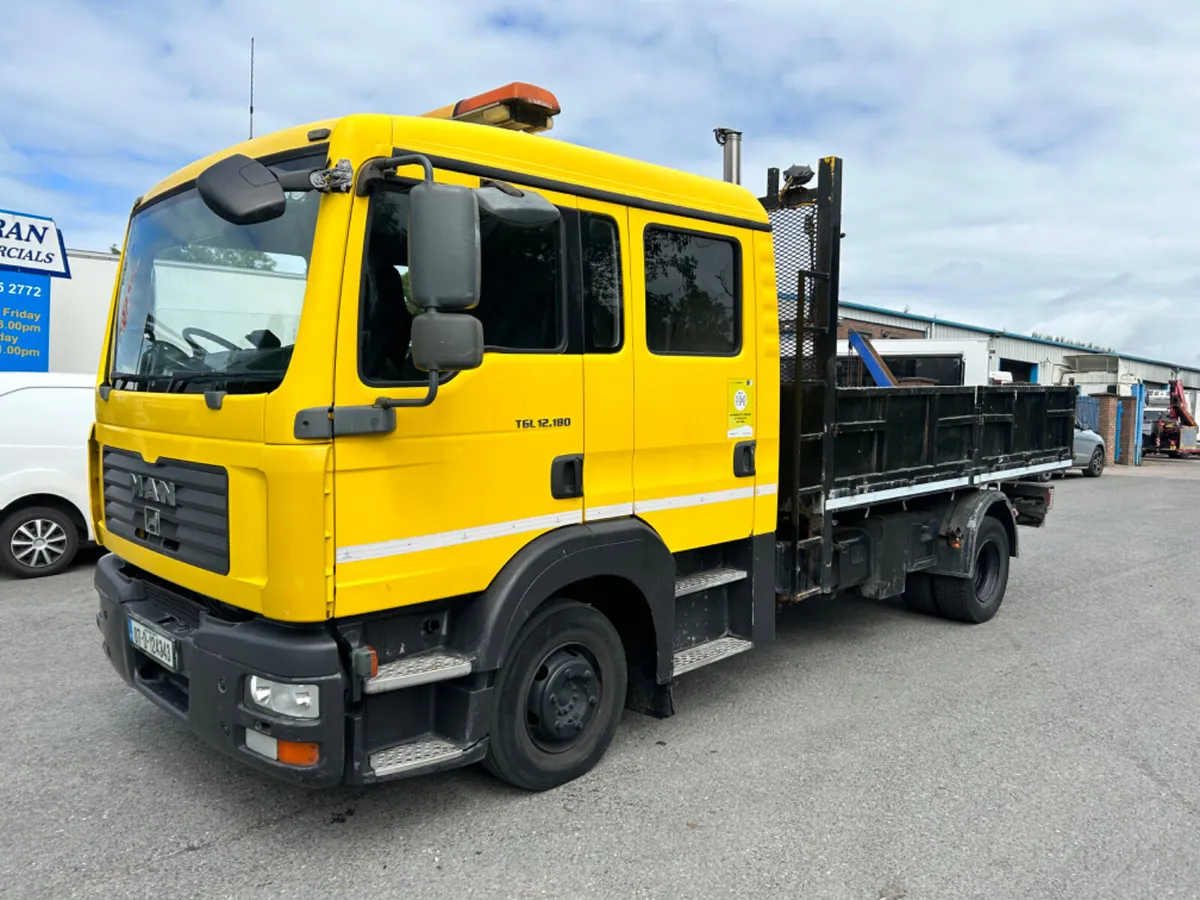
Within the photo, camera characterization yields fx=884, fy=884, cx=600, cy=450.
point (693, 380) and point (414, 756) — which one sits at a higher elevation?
point (693, 380)

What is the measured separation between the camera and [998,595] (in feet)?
22.6

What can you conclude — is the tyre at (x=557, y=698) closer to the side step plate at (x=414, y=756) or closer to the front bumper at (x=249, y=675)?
the side step plate at (x=414, y=756)

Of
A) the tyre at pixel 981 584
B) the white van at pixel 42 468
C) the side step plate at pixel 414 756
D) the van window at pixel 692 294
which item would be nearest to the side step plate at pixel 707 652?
the side step plate at pixel 414 756

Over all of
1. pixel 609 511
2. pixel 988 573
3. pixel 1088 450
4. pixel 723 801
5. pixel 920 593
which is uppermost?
pixel 609 511

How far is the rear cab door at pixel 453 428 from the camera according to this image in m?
2.98

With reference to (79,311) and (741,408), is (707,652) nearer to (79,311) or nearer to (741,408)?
(741,408)

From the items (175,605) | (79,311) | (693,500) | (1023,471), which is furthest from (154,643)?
(79,311)

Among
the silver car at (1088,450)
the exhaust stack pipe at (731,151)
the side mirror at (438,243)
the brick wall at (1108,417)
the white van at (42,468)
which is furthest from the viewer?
the brick wall at (1108,417)

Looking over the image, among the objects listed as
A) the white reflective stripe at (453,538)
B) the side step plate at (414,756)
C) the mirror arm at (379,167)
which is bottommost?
the side step plate at (414,756)

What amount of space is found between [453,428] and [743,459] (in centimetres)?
174

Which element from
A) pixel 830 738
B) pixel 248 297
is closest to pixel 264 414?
pixel 248 297

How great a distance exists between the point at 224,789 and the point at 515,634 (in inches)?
59.8

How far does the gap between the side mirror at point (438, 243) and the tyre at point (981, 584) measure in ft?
15.9

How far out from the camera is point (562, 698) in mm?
3727
